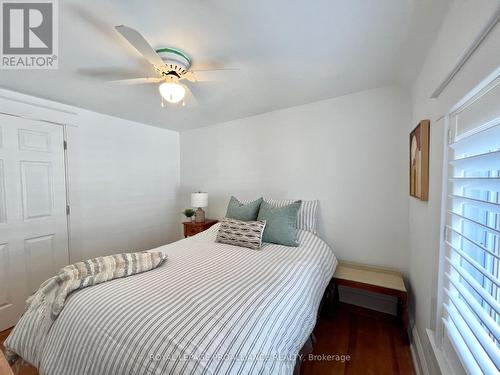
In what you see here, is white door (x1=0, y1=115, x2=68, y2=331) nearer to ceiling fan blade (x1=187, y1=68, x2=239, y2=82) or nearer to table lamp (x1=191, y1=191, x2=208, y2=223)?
table lamp (x1=191, y1=191, x2=208, y2=223)

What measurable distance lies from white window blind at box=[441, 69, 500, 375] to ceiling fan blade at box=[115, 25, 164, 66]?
1.49 metres

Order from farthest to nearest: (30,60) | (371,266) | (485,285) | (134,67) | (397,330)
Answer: (371,266) < (397,330) < (134,67) < (30,60) < (485,285)

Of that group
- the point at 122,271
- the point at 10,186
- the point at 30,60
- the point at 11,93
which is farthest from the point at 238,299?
the point at 11,93

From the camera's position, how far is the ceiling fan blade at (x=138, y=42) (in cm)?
102

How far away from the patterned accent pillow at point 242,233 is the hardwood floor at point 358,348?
0.91 metres

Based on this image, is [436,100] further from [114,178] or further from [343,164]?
[114,178]

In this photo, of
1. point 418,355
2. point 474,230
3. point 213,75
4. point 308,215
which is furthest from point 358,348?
point 213,75

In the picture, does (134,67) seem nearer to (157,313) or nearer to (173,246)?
(173,246)

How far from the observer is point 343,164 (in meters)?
2.29

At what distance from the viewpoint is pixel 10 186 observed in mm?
1897

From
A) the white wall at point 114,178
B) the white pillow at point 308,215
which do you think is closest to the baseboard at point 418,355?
the white pillow at point 308,215

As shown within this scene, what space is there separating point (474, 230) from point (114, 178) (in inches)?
127

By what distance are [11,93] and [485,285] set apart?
137 inches

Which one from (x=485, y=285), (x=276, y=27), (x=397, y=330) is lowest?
(x=397, y=330)
